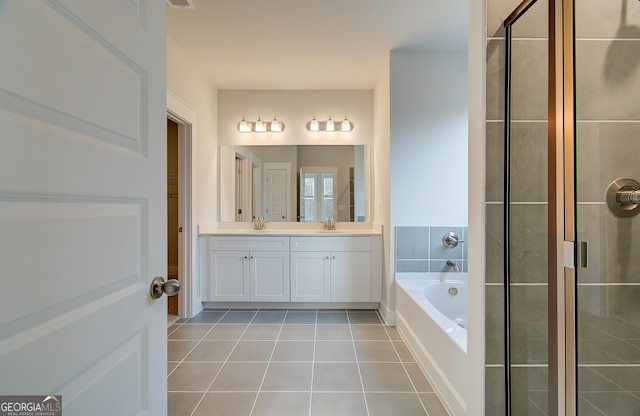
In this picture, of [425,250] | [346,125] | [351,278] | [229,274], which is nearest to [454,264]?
[425,250]

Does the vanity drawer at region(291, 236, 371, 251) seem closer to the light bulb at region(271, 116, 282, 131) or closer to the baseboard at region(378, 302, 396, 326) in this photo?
the baseboard at region(378, 302, 396, 326)

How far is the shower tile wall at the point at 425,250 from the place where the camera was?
2.71 m

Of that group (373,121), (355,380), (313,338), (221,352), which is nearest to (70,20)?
(355,380)

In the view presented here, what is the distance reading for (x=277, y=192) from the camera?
3670 millimetres

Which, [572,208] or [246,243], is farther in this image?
[246,243]

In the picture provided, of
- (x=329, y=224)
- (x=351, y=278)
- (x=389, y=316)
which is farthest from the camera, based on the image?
(x=329, y=224)

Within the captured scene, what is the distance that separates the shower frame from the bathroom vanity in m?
2.13

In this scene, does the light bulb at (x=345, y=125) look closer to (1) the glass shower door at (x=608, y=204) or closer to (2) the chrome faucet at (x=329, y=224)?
(2) the chrome faucet at (x=329, y=224)

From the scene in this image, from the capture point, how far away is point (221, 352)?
7.48 ft

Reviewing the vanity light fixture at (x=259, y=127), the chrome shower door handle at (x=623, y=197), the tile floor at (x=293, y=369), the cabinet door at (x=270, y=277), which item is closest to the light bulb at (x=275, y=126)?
the vanity light fixture at (x=259, y=127)

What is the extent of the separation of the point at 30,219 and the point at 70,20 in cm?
40

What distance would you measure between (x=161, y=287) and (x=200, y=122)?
2684mm

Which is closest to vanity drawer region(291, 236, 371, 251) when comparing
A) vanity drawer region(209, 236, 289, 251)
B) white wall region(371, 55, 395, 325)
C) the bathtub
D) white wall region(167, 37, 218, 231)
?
vanity drawer region(209, 236, 289, 251)

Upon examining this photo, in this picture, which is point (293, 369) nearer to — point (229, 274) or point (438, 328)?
point (438, 328)
